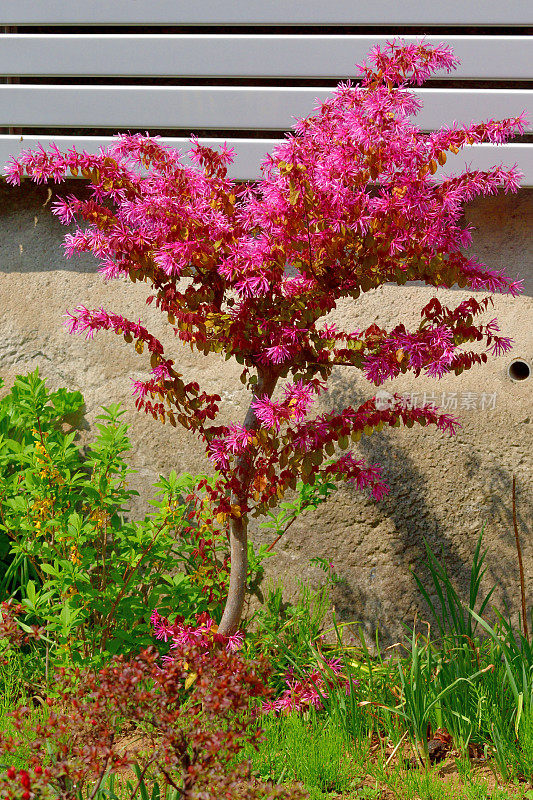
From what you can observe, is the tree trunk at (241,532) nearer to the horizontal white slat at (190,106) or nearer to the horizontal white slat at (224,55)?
the horizontal white slat at (190,106)

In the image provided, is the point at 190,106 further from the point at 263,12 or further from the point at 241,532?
the point at 241,532

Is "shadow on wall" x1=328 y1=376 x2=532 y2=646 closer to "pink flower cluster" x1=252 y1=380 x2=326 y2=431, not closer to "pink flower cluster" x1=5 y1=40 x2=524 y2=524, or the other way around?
"pink flower cluster" x1=5 y1=40 x2=524 y2=524

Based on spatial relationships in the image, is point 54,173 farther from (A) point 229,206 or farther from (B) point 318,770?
(B) point 318,770

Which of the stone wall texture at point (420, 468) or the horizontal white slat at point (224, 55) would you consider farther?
the stone wall texture at point (420, 468)

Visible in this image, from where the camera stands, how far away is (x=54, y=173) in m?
2.22

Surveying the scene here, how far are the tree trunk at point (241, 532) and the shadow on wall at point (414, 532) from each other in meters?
0.82

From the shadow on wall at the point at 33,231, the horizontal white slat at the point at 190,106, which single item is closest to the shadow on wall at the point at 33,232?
the shadow on wall at the point at 33,231

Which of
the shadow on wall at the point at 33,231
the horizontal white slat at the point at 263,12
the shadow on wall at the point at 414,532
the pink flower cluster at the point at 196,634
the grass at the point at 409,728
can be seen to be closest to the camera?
the grass at the point at 409,728

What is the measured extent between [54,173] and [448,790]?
2328 mm

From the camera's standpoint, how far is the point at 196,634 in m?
2.38

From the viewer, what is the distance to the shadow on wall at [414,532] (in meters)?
3.18

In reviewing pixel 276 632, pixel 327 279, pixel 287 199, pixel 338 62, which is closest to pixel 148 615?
pixel 276 632

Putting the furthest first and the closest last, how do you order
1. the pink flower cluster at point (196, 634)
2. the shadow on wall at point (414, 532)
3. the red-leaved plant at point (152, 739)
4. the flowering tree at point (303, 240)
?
1. the shadow on wall at point (414, 532)
2. the pink flower cluster at point (196, 634)
3. the flowering tree at point (303, 240)
4. the red-leaved plant at point (152, 739)

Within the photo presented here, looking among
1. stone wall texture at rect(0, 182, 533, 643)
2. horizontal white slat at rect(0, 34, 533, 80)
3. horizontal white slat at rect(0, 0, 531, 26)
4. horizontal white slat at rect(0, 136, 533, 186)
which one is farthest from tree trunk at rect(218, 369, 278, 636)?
horizontal white slat at rect(0, 0, 531, 26)
